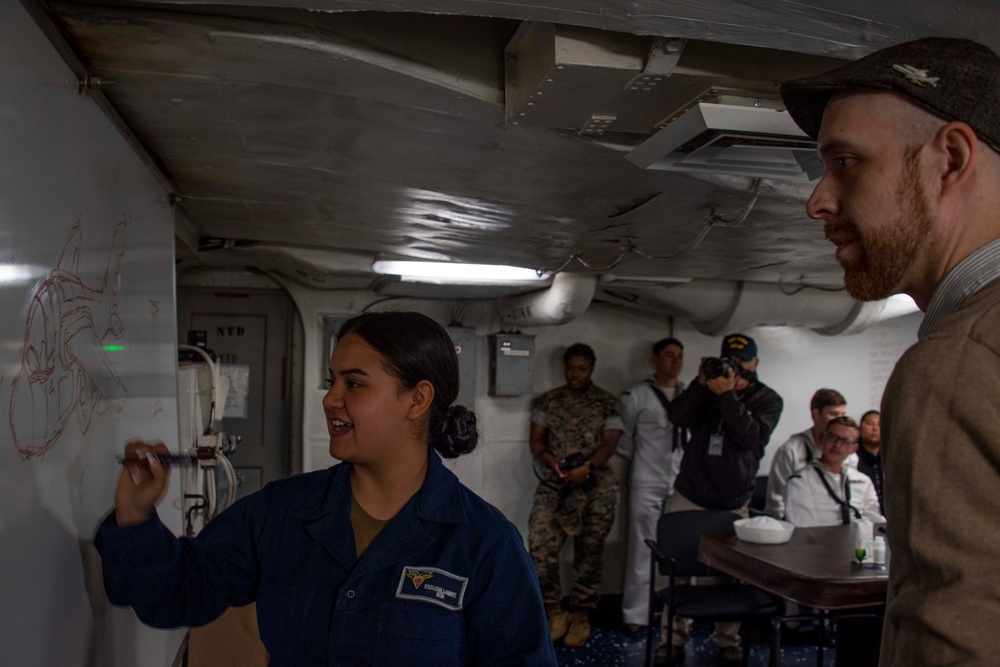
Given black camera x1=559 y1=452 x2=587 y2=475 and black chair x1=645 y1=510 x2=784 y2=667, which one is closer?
black chair x1=645 y1=510 x2=784 y2=667

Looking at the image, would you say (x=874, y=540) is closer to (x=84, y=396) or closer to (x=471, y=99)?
(x=471, y=99)

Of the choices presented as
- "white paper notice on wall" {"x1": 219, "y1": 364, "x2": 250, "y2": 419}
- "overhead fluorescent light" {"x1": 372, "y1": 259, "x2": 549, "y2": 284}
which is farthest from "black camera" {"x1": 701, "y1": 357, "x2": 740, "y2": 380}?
"white paper notice on wall" {"x1": 219, "y1": 364, "x2": 250, "y2": 419}

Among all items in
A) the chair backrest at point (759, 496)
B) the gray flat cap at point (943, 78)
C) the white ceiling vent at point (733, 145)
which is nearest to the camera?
the gray flat cap at point (943, 78)

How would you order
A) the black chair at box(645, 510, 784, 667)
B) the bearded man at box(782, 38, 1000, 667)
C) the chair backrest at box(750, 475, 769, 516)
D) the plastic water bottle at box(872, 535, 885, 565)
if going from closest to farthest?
the bearded man at box(782, 38, 1000, 667) → the plastic water bottle at box(872, 535, 885, 565) → the black chair at box(645, 510, 784, 667) → the chair backrest at box(750, 475, 769, 516)

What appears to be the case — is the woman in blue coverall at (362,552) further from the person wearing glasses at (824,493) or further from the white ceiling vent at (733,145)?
the person wearing glasses at (824,493)

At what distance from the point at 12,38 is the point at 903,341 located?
6.78 m

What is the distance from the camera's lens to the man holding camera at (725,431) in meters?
4.18

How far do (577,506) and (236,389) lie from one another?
93.2 inches

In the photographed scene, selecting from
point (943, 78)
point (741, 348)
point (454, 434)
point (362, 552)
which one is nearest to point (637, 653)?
point (741, 348)

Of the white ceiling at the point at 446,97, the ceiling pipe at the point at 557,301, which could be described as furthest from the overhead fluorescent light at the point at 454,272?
the white ceiling at the point at 446,97

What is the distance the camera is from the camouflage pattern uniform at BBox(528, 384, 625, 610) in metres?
5.09

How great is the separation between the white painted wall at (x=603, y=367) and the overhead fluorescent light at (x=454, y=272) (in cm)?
74

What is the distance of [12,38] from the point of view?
113 cm

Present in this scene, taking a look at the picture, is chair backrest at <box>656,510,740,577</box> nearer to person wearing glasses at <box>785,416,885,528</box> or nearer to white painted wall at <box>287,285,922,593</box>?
person wearing glasses at <box>785,416,885,528</box>
